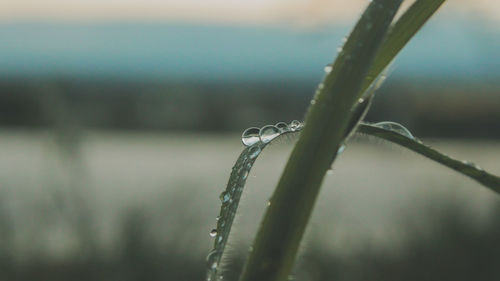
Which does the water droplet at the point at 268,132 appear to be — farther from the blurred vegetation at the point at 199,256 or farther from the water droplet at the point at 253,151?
the blurred vegetation at the point at 199,256

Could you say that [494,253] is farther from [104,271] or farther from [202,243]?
[104,271]

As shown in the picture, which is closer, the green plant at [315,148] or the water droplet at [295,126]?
the green plant at [315,148]

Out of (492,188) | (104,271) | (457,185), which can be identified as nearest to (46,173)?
(104,271)

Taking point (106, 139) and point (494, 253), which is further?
point (106, 139)

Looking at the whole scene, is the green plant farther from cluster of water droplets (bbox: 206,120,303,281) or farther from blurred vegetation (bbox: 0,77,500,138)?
blurred vegetation (bbox: 0,77,500,138)

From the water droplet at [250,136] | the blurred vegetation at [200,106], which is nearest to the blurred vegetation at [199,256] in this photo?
the water droplet at [250,136]
